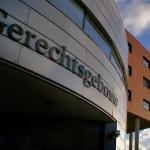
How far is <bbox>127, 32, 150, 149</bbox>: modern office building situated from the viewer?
90.6 ft

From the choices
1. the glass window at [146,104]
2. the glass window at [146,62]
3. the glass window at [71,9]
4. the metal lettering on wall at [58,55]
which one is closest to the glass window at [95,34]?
the glass window at [71,9]

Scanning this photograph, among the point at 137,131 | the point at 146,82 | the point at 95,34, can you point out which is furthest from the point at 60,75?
the point at 146,82

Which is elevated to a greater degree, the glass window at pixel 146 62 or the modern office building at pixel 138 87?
the glass window at pixel 146 62

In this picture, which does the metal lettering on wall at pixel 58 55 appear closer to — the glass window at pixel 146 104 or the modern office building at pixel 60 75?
the modern office building at pixel 60 75

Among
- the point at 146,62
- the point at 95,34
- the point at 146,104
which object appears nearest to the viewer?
the point at 95,34

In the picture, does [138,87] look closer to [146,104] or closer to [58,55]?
[146,104]

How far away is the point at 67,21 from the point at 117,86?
5.73m

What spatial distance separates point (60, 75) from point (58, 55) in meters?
0.64

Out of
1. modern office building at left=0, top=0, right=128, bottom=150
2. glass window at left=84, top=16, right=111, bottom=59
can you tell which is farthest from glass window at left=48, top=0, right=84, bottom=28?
glass window at left=84, top=16, right=111, bottom=59

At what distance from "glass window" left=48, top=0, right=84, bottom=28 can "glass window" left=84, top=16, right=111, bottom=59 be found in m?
0.50

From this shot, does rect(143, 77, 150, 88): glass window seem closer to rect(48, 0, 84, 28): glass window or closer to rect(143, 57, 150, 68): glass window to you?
rect(143, 57, 150, 68): glass window

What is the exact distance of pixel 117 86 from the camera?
52.3 ft

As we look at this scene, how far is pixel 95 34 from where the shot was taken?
13734mm

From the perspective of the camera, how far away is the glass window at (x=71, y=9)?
36.5ft
